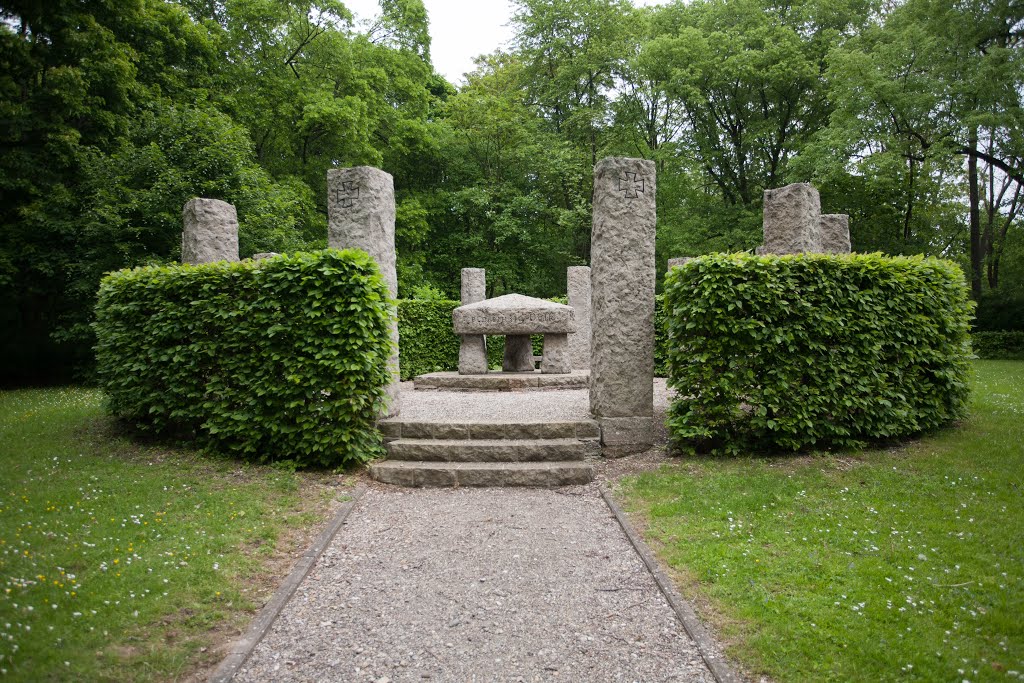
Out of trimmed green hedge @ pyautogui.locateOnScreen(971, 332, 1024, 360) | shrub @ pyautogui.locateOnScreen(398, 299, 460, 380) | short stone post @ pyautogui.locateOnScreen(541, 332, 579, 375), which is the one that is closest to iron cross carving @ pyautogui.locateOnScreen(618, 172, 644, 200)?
short stone post @ pyautogui.locateOnScreen(541, 332, 579, 375)

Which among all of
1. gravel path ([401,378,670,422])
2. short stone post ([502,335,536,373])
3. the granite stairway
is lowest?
the granite stairway

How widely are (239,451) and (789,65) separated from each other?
Result: 893 inches

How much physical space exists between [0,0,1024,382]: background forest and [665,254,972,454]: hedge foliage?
12177 millimetres

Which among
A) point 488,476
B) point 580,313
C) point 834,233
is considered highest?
point 834,233

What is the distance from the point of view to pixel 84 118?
1552cm

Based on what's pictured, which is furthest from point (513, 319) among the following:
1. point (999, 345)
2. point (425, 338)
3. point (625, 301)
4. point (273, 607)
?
point (999, 345)

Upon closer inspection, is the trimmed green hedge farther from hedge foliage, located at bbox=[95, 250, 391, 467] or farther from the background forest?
hedge foliage, located at bbox=[95, 250, 391, 467]

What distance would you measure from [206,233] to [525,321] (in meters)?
5.76

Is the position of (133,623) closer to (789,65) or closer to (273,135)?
(273,135)

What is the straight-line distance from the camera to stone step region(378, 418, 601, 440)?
718 cm

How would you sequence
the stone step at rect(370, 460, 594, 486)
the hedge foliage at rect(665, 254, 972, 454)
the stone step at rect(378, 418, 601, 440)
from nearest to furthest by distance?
the stone step at rect(370, 460, 594, 486), the hedge foliage at rect(665, 254, 972, 454), the stone step at rect(378, 418, 601, 440)

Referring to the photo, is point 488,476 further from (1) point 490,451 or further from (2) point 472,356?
(2) point 472,356

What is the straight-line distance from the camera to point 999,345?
21.5 m

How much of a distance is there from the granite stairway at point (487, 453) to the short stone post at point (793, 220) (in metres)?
4.09
